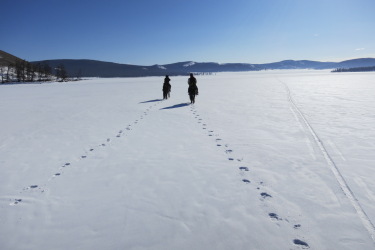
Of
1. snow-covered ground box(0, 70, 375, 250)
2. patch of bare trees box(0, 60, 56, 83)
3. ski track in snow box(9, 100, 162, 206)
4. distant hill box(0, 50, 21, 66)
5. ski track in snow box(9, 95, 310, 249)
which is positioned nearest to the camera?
snow-covered ground box(0, 70, 375, 250)

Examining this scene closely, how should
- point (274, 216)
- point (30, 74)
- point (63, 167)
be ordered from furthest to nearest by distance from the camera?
point (30, 74), point (63, 167), point (274, 216)

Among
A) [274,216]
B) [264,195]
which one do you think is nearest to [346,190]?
[264,195]

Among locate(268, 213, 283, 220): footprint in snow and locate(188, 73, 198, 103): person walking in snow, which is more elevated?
locate(188, 73, 198, 103): person walking in snow

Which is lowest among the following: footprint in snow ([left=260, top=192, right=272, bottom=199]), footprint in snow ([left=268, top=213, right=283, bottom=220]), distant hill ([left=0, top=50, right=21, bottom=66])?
footprint in snow ([left=268, top=213, right=283, bottom=220])

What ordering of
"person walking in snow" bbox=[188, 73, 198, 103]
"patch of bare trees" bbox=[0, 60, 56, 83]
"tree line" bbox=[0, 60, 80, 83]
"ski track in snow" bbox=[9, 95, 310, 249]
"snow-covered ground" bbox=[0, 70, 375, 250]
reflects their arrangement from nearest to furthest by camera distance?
1. "snow-covered ground" bbox=[0, 70, 375, 250]
2. "ski track in snow" bbox=[9, 95, 310, 249]
3. "person walking in snow" bbox=[188, 73, 198, 103]
4. "patch of bare trees" bbox=[0, 60, 56, 83]
5. "tree line" bbox=[0, 60, 80, 83]

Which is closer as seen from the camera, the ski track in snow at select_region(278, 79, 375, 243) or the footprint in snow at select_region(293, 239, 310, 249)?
the footprint in snow at select_region(293, 239, 310, 249)

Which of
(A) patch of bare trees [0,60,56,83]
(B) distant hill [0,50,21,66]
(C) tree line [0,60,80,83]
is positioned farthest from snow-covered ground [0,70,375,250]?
(B) distant hill [0,50,21,66]

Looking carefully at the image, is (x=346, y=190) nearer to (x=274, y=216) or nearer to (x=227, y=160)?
(x=274, y=216)

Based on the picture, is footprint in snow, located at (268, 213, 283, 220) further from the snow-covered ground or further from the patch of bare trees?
the patch of bare trees

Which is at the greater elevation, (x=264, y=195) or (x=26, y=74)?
(x=26, y=74)

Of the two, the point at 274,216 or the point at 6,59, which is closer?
the point at 274,216

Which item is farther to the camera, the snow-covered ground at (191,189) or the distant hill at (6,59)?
the distant hill at (6,59)

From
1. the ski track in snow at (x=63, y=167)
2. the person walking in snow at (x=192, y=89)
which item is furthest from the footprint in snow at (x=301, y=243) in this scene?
the person walking in snow at (x=192, y=89)

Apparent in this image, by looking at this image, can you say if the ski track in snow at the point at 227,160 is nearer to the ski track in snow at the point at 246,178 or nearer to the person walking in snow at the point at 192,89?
the ski track in snow at the point at 246,178
